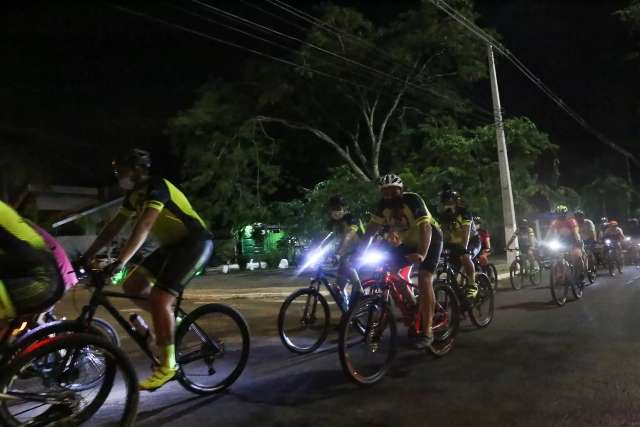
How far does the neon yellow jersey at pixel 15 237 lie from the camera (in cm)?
330

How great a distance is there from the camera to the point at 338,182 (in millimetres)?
18266

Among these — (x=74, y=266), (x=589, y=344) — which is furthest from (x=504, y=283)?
(x=74, y=266)

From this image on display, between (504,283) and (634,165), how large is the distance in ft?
107

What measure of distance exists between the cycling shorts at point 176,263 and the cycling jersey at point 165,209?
0.21 ft

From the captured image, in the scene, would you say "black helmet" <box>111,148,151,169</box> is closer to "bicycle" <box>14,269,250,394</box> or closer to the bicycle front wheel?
"bicycle" <box>14,269,250,394</box>

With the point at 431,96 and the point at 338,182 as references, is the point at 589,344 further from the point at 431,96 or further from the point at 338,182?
the point at 431,96

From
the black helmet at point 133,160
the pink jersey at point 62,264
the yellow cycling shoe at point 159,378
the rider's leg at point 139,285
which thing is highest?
the black helmet at point 133,160

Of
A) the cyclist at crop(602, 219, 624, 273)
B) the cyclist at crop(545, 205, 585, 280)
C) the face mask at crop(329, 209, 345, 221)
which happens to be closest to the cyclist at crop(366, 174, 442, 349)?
the face mask at crop(329, 209, 345, 221)

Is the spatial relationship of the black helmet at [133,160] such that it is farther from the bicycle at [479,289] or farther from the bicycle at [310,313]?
the bicycle at [479,289]

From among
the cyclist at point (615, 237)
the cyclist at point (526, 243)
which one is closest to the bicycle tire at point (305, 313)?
the cyclist at point (526, 243)

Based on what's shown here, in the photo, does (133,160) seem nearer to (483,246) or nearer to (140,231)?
(140,231)

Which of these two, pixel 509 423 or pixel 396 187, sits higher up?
pixel 396 187

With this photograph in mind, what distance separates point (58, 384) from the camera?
3.47 m

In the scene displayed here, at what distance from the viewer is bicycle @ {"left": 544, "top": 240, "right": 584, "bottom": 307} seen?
8906 millimetres
